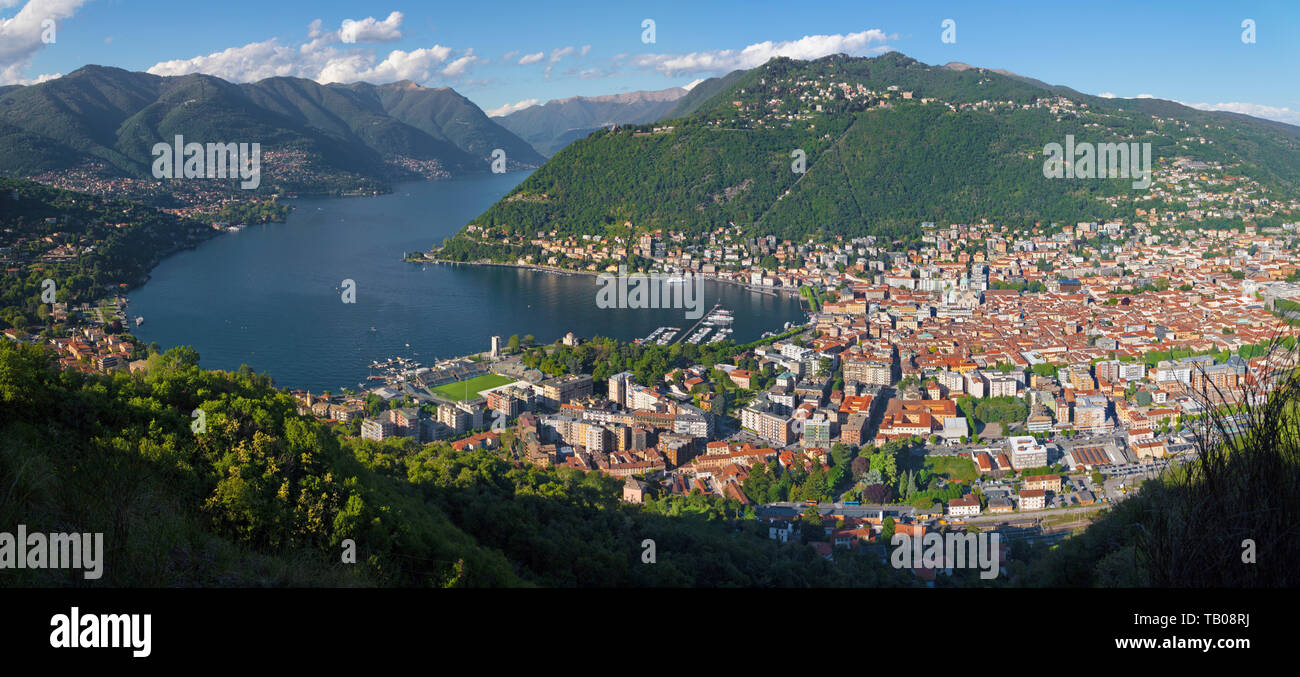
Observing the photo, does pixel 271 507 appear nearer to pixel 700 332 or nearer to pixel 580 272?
pixel 700 332

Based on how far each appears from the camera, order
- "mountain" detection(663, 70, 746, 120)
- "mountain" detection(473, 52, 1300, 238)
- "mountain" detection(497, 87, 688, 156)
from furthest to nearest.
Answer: "mountain" detection(497, 87, 688, 156) → "mountain" detection(663, 70, 746, 120) → "mountain" detection(473, 52, 1300, 238)

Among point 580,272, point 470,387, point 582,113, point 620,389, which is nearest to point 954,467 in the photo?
point 620,389

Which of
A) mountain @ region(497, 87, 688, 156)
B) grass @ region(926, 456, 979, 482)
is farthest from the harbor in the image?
mountain @ region(497, 87, 688, 156)

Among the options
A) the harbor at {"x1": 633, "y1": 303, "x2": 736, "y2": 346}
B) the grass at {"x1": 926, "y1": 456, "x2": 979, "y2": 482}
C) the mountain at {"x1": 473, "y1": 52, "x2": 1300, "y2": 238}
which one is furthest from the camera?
the mountain at {"x1": 473, "y1": 52, "x2": 1300, "y2": 238}

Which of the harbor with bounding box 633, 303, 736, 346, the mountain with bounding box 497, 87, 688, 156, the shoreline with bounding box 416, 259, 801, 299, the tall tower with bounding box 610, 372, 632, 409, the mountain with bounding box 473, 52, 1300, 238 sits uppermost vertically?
the mountain with bounding box 497, 87, 688, 156

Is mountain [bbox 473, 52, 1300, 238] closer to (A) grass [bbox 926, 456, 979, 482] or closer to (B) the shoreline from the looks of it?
(B) the shoreline
